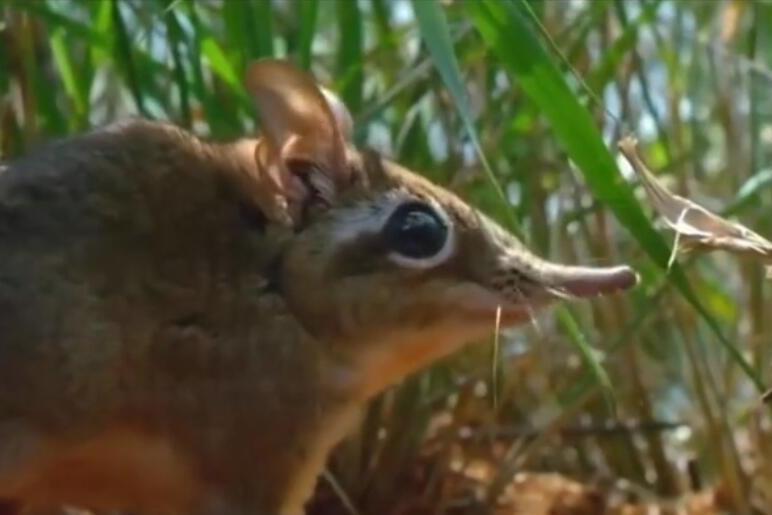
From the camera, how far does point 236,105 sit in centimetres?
A: 302

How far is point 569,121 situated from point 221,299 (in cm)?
44

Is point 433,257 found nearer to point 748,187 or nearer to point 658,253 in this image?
point 658,253

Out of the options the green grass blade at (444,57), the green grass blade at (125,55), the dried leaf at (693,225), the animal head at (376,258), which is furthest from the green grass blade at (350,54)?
the dried leaf at (693,225)

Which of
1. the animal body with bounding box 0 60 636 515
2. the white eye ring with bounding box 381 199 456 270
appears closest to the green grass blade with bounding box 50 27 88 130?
the animal body with bounding box 0 60 636 515

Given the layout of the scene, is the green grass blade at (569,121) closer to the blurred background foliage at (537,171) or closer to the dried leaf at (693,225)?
the dried leaf at (693,225)

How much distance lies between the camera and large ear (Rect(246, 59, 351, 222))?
8.13 ft

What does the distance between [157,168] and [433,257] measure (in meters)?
0.33

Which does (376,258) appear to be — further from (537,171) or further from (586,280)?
(537,171)

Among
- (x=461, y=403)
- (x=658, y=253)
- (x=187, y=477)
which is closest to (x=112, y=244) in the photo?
(x=187, y=477)

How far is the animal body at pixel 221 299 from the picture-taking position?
2316 mm

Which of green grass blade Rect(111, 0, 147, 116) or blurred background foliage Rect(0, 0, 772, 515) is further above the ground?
green grass blade Rect(111, 0, 147, 116)

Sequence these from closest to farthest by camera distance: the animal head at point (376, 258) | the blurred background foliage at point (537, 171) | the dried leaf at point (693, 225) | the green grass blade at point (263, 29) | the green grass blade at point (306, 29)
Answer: the dried leaf at point (693, 225), the animal head at point (376, 258), the green grass blade at point (306, 29), the green grass blade at point (263, 29), the blurred background foliage at point (537, 171)

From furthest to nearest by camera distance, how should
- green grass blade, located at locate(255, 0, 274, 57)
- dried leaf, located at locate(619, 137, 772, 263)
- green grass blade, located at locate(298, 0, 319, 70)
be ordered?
green grass blade, located at locate(255, 0, 274, 57) → green grass blade, located at locate(298, 0, 319, 70) → dried leaf, located at locate(619, 137, 772, 263)

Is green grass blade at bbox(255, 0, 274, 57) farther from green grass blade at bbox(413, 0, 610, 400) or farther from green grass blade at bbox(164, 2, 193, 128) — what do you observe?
green grass blade at bbox(413, 0, 610, 400)
